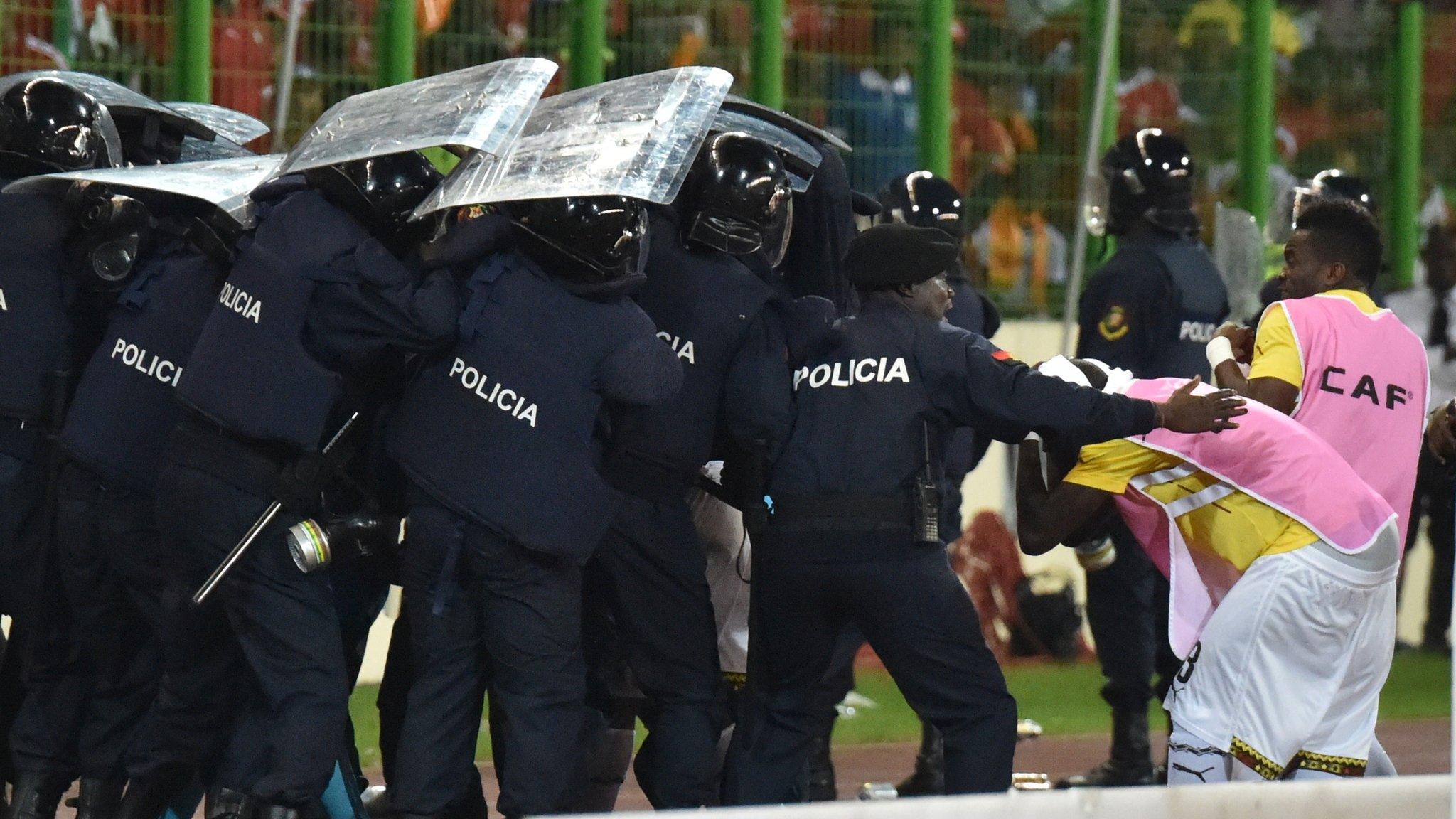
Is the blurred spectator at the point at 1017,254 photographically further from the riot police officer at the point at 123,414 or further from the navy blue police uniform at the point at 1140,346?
the riot police officer at the point at 123,414

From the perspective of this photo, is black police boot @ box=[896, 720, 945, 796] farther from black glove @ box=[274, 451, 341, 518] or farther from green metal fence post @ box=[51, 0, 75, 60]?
green metal fence post @ box=[51, 0, 75, 60]

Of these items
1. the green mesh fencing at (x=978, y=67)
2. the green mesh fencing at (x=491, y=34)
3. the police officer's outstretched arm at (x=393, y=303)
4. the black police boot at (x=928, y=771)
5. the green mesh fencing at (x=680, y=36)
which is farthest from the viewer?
the green mesh fencing at (x=680, y=36)

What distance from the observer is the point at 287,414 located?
5090 mm

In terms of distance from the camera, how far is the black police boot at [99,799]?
18.4ft

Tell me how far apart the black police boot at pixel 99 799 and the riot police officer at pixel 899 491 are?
1.90 meters

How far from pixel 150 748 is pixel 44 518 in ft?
2.45

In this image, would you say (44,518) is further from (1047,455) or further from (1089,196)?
(1089,196)

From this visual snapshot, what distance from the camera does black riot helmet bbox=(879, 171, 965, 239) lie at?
6910 mm

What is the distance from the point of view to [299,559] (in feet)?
16.4

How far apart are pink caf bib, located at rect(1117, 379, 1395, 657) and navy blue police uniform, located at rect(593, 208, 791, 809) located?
1.02m

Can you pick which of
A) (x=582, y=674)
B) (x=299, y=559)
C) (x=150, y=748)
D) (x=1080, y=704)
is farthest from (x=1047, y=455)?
(x=1080, y=704)

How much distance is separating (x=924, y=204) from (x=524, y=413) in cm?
237

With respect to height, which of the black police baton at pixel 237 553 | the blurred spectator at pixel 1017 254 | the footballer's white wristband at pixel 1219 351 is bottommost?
the blurred spectator at pixel 1017 254

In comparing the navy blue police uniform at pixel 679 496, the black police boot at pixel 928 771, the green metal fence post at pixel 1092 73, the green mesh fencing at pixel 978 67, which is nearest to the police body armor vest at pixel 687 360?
the navy blue police uniform at pixel 679 496
